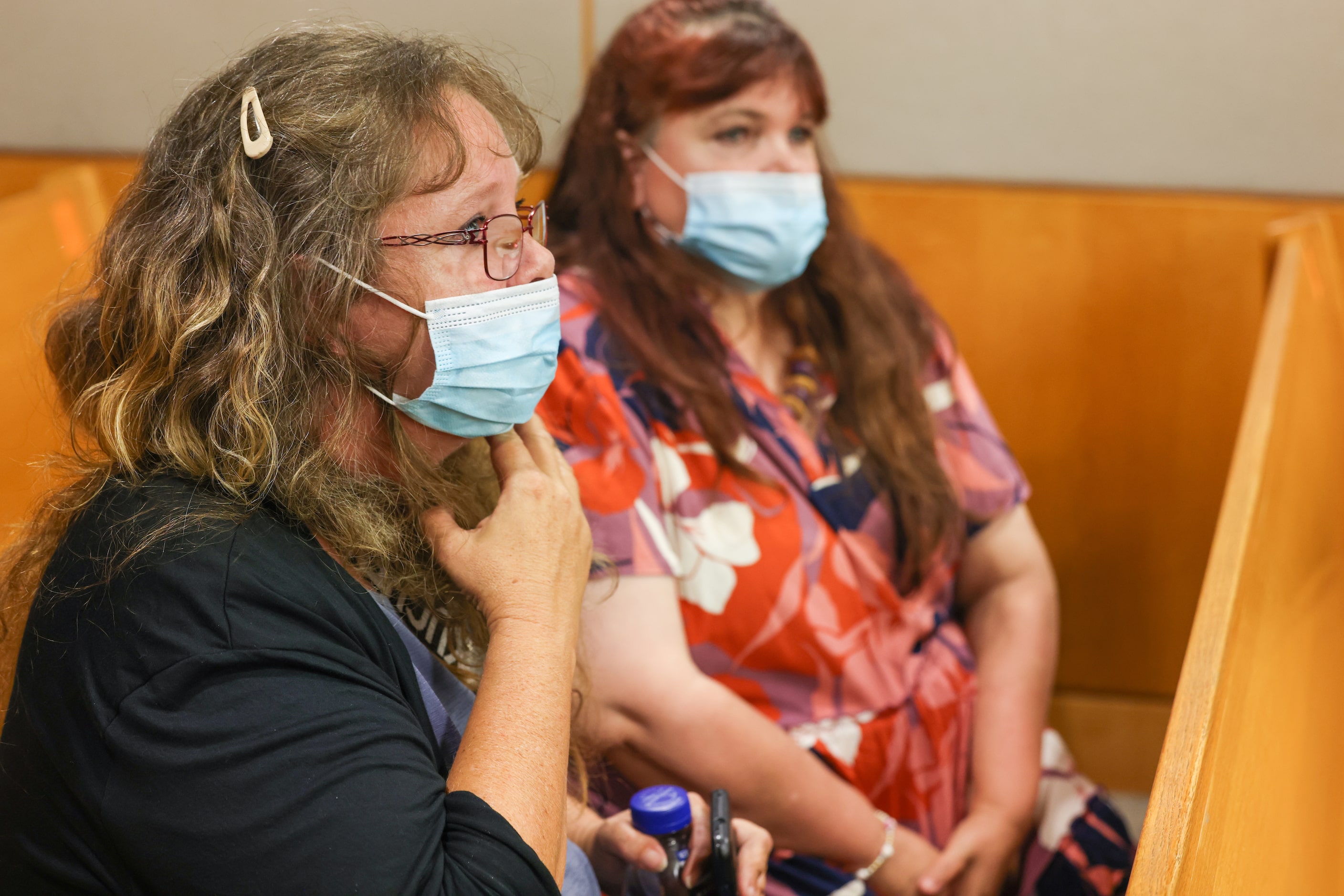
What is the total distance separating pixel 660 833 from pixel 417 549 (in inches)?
13.6

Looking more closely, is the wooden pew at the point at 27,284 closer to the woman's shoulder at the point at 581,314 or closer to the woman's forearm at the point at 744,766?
the woman's shoulder at the point at 581,314

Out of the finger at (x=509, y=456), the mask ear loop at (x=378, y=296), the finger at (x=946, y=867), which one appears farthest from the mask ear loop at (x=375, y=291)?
the finger at (x=946, y=867)

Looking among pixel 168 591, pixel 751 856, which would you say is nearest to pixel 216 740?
pixel 168 591

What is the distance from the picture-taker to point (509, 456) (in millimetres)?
1070

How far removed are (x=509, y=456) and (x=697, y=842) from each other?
413 millimetres

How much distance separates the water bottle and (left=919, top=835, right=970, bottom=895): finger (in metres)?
0.47

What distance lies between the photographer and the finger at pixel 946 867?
1.47 metres

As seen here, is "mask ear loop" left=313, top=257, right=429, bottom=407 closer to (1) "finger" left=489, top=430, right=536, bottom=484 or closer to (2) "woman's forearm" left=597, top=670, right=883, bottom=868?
(1) "finger" left=489, top=430, right=536, bottom=484

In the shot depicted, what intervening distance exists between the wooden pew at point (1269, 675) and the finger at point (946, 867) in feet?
1.54

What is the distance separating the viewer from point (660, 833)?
110cm

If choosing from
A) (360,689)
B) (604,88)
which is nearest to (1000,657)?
(604,88)

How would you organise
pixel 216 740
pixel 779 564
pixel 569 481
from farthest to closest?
pixel 779 564, pixel 569 481, pixel 216 740

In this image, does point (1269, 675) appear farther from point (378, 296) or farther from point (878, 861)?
point (378, 296)

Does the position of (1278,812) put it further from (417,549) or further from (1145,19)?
(1145,19)
